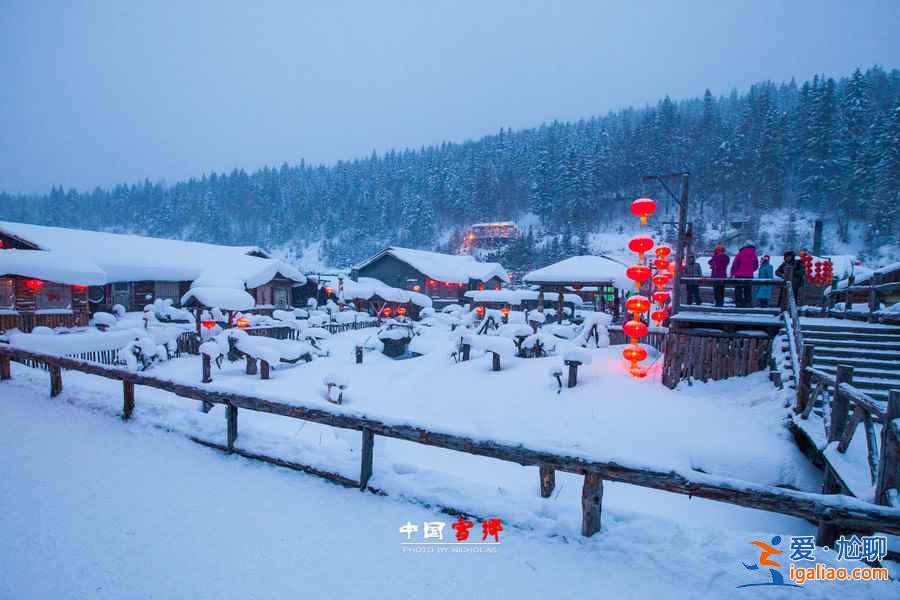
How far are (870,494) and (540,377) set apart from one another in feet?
25.2

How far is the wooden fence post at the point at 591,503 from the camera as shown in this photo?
12.8 feet

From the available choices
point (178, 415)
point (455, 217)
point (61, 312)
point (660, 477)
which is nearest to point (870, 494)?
point (660, 477)

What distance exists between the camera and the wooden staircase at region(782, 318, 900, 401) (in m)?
7.94

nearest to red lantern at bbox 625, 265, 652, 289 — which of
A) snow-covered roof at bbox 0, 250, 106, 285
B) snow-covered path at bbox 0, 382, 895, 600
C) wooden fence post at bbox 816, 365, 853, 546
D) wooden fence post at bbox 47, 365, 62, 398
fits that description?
wooden fence post at bbox 816, 365, 853, 546

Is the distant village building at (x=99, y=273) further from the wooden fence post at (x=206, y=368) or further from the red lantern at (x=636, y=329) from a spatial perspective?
the red lantern at (x=636, y=329)

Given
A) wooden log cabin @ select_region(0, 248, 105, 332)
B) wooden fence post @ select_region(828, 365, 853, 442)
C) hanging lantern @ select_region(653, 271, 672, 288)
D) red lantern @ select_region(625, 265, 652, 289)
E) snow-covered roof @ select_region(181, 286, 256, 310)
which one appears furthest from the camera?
wooden log cabin @ select_region(0, 248, 105, 332)

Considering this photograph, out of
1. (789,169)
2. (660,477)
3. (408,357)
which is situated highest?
(789,169)

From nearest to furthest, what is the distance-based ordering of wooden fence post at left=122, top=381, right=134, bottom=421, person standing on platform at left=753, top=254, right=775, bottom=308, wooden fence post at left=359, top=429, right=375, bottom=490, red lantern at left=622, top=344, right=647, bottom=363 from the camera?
Result: wooden fence post at left=359, top=429, right=375, bottom=490 → wooden fence post at left=122, top=381, right=134, bottom=421 → red lantern at left=622, top=344, right=647, bottom=363 → person standing on platform at left=753, top=254, right=775, bottom=308

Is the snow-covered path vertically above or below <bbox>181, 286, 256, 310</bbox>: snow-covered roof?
below

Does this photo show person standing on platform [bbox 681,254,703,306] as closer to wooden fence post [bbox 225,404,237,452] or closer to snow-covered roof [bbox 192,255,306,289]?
wooden fence post [bbox 225,404,237,452]

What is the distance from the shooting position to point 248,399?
5.54 metres

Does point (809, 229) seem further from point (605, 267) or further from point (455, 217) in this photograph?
point (455, 217)

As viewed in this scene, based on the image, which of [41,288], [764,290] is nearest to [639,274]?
[764,290]

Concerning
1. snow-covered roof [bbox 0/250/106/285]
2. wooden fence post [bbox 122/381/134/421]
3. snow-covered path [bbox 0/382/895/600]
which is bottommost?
snow-covered path [bbox 0/382/895/600]
